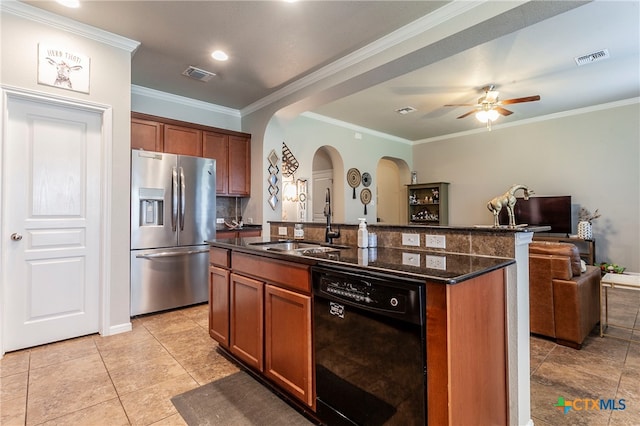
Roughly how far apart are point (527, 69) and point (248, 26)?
10.8ft

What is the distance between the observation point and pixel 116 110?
9.83 feet

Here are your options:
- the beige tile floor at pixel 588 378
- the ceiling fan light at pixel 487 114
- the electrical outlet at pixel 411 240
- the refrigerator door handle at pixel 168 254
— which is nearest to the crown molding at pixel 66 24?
the refrigerator door handle at pixel 168 254

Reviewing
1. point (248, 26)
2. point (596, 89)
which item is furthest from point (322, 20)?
point (596, 89)

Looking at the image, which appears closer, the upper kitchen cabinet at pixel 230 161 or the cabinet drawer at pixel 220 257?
the cabinet drawer at pixel 220 257

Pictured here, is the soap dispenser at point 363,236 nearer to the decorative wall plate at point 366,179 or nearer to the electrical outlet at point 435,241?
the electrical outlet at point 435,241

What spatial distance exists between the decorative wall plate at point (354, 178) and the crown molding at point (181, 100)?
243 cm

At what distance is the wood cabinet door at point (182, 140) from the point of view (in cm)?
397

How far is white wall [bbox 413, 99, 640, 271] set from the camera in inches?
197

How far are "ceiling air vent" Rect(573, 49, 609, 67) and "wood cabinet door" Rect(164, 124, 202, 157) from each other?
469cm

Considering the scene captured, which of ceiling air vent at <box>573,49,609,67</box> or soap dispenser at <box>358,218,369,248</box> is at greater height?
ceiling air vent at <box>573,49,609,67</box>

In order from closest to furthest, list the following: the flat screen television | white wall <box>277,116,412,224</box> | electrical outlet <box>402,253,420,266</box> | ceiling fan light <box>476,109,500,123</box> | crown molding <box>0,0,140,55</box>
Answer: electrical outlet <box>402,253,420,266</box> < crown molding <box>0,0,140,55</box> < ceiling fan light <box>476,109,500,123</box> < the flat screen television < white wall <box>277,116,412,224</box>

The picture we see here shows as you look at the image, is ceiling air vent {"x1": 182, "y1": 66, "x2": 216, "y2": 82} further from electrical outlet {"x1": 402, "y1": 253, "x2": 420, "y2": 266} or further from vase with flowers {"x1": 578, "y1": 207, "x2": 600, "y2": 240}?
vase with flowers {"x1": 578, "y1": 207, "x2": 600, "y2": 240}

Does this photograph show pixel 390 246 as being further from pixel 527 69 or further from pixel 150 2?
pixel 527 69

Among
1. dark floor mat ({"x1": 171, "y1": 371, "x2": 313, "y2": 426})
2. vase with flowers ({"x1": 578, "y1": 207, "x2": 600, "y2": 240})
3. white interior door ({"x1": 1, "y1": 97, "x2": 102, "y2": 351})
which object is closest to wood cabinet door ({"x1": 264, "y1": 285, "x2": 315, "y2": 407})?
dark floor mat ({"x1": 171, "y1": 371, "x2": 313, "y2": 426})
